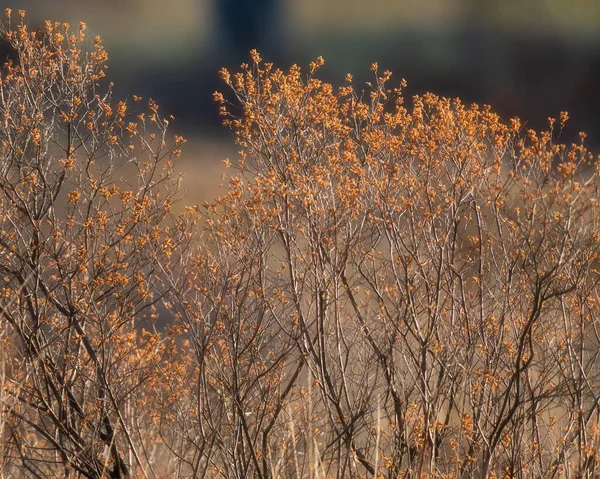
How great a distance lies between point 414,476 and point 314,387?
1918 millimetres

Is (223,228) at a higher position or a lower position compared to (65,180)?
lower

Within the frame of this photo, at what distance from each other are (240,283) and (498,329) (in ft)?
9.69

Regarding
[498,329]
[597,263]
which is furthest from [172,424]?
A: [597,263]

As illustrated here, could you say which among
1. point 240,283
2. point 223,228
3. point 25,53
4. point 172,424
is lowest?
point 172,424

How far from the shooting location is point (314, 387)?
8.22 metres

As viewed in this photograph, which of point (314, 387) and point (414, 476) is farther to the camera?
point (314, 387)

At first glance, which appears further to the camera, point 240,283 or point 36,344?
point 36,344

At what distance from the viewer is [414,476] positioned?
659 centimetres

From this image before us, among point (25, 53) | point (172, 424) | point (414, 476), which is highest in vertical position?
point (25, 53)

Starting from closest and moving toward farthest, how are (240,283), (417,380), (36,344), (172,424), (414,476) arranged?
(414,476) → (240,283) → (417,380) → (36,344) → (172,424)

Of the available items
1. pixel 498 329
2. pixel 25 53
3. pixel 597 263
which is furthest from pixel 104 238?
pixel 597 263

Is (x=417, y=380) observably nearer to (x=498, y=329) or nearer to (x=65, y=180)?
(x=498, y=329)

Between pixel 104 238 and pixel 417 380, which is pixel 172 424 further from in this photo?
pixel 417 380

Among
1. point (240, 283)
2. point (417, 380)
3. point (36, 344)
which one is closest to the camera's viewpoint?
point (240, 283)
